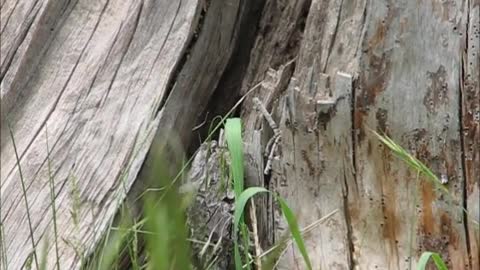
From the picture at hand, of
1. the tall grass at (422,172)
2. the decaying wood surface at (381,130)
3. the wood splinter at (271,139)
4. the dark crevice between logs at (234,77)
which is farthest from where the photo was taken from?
the dark crevice between logs at (234,77)

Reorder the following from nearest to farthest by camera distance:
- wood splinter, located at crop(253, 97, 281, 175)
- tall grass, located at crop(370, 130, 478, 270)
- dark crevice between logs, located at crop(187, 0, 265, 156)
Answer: tall grass, located at crop(370, 130, 478, 270) < wood splinter, located at crop(253, 97, 281, 175) < dark crevice between logs, located at crop(187, 0, 265, 156)

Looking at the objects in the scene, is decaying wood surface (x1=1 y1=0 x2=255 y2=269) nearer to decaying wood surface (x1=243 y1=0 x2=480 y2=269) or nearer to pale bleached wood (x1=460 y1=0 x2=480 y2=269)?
decaying wood surface (x1=243 y1=0 x2=480 y2=269)

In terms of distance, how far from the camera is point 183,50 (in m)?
1.90

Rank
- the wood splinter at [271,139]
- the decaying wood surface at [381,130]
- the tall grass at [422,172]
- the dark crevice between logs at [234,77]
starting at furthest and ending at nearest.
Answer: the dark crevice between logs at [234,77]
the wood splinter at [271,139]
the decaying wood surface at [381,130]
the tall grass at [422,172]

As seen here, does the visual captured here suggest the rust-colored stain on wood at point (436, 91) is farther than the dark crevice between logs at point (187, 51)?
No

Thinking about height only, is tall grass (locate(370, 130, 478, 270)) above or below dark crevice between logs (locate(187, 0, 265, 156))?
below

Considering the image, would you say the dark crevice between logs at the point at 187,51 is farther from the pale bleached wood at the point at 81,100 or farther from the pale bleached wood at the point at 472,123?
the pale bleached wood at the point at 472,123

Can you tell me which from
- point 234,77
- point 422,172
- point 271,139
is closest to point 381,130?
point 422,172

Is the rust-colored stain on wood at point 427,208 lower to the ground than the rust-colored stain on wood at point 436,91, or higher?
lower

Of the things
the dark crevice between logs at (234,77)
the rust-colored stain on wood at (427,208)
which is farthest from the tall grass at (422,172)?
the dark crevice between logs at (234,77)

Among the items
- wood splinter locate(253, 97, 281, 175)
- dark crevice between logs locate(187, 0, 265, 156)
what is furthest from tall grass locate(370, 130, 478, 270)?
dark crevice between logs locate(187, 0, 265, 156)

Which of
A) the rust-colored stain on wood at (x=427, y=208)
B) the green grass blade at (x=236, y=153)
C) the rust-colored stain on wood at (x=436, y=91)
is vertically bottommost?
the rust-colored stain on wood at (x=427, y=208)

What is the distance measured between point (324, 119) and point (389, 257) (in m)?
0.32

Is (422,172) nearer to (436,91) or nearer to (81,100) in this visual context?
(436,91)
